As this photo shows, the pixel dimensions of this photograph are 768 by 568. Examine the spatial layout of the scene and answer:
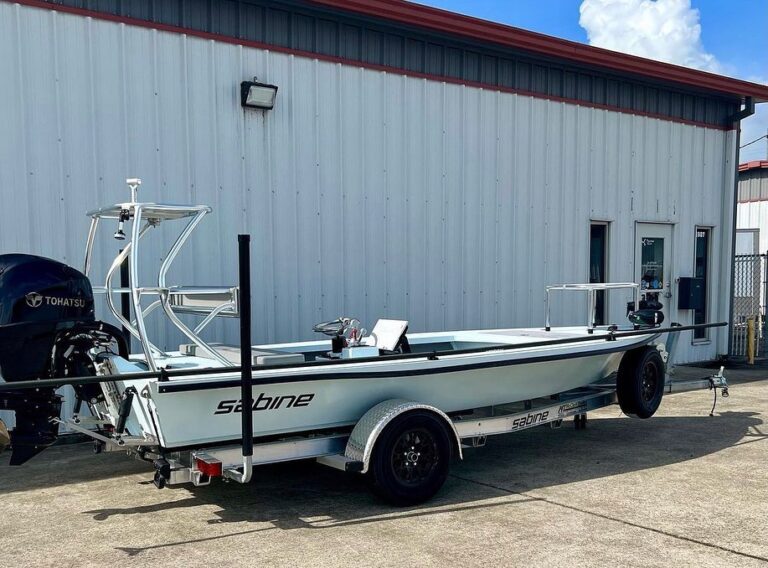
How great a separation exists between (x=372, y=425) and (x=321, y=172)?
13.9 ft

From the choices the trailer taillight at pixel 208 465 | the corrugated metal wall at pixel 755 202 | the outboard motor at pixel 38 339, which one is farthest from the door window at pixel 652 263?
the corrugated metal wall at pixel 755 202

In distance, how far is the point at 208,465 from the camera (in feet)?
15.1

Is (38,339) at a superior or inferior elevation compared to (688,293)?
superior

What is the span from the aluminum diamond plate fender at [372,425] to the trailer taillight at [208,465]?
3.08 feet

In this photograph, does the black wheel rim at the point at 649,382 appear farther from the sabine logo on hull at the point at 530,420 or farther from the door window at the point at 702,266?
the door window at the point at 702,266

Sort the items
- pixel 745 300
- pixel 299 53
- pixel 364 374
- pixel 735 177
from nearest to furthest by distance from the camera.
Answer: pixel 364 374 → pixel 299 53 → pixel 735 177 → pixel 745 300

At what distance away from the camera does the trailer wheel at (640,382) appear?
7129 mm

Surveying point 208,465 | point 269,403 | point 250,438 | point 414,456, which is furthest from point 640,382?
point 208,465

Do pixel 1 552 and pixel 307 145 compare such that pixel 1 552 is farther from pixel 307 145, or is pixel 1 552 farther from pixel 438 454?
pixel 307 145

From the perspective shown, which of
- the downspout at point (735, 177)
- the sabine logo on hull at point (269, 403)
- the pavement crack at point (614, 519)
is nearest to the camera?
the pavement crack at point (614, 519)

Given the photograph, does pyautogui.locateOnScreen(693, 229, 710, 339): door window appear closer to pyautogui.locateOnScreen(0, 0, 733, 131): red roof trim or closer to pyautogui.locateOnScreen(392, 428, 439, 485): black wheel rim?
pyautogui.locateOnScreen(0, 0, 733, 131): red roof trim

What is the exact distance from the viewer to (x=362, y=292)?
29.6 ft

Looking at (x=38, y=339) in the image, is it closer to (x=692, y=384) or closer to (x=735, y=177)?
(x=692, y=384)

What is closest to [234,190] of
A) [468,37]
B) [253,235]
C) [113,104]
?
[253,235]
